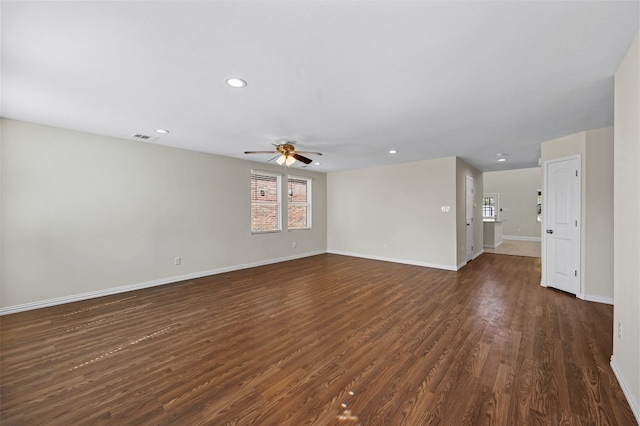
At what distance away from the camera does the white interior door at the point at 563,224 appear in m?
3.75

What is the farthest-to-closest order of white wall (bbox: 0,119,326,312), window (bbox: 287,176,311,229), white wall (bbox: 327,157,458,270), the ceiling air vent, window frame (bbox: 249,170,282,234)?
window (bbox: 287,176,311,229)
window frame (bbox: 249,170,282,234)
white wall (bbox: 327,157,458,270)
the ceiling air vent
white wall (bbox: 0,119,326,312)

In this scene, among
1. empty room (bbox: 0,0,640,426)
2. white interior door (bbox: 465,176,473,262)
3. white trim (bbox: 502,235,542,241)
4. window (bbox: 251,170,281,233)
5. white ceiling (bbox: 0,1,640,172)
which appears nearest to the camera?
white ceiling (bbox: 0,1,640,172)

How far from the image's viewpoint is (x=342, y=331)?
107 inches

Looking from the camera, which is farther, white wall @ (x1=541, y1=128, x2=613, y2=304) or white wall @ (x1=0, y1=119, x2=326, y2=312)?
white wall @ (x1=541, y1=128, x2=613, y2=304)

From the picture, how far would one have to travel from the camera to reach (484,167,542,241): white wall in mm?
10141

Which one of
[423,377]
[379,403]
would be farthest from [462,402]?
[379,403]

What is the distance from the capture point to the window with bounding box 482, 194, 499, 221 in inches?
430

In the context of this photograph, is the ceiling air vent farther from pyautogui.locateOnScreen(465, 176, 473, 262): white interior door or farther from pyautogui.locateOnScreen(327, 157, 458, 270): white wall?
pyautogui.locateOnScreen(465, 176, 473, 262): white interior door

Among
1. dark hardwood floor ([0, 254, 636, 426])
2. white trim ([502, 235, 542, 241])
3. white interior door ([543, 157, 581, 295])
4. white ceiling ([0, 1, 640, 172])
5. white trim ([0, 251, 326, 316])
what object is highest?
white ceiling ([0, 1, 640, 172])

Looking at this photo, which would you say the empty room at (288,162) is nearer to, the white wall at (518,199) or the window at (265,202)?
the window at (265,202)

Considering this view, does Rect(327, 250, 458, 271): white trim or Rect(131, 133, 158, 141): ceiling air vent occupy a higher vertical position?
Rect(131, 133, 158, 141): ceiling air vent

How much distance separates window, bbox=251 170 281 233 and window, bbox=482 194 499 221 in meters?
9.30

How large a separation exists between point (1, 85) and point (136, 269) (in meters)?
2.85

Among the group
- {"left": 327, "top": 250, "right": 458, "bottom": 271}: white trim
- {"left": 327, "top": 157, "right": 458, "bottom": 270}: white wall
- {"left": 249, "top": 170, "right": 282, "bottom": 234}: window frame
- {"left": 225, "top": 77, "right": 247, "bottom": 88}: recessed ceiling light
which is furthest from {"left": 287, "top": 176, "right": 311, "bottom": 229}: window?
{"left": 225, "top": 77, "right": 247, "bottom": 88}: recessed ceiling light
